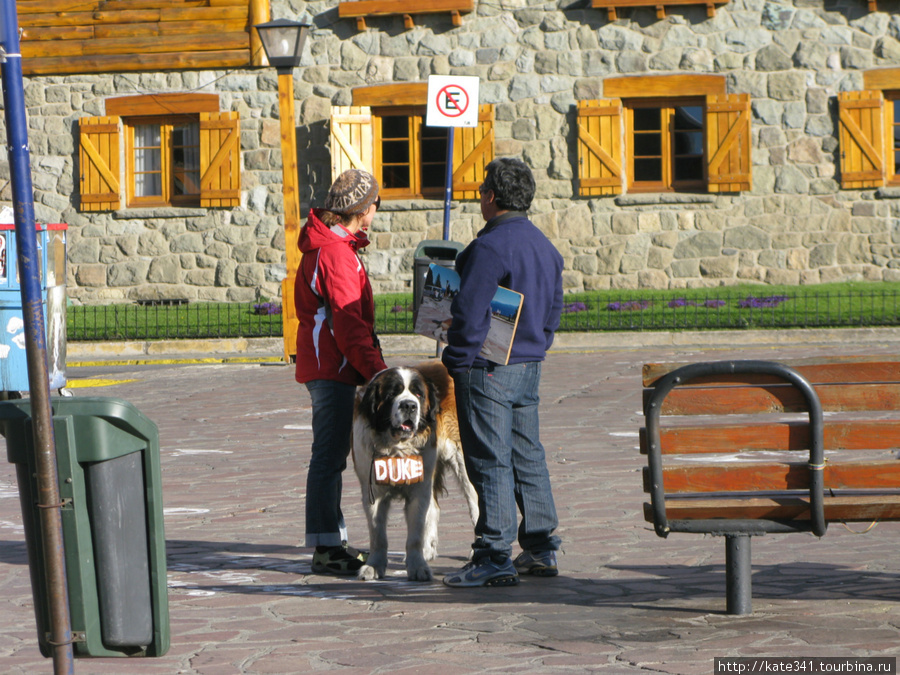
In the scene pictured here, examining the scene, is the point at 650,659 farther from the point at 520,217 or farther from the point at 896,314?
the point at 896,314

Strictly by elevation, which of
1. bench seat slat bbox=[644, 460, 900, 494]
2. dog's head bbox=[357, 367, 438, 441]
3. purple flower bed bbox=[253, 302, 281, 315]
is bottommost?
purple flower bed bbox=[253, 302, 281, 315]

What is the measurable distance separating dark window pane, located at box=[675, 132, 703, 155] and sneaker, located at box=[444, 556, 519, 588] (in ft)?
54.3

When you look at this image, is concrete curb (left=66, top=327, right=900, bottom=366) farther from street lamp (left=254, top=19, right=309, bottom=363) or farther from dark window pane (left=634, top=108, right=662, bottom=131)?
dark window pane (left=634, top=108, right=662, bottom=131)

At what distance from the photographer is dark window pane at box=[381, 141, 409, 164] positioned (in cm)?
2169

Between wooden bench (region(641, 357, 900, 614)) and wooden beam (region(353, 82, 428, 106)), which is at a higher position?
wooden beam (region(353, 82, 428, 106))

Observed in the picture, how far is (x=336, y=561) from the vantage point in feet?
19.5

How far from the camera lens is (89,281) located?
2227cm

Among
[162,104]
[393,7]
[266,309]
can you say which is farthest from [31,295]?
[162,104]

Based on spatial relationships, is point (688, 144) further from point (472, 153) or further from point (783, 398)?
point (783, 398)

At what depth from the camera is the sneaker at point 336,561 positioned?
5.92 meters

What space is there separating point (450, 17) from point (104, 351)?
8.18 metres

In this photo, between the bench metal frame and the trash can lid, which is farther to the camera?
the trash can lid

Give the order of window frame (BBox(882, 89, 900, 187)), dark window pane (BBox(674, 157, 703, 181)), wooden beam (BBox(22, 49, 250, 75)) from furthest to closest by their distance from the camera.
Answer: wooden beam (BBox(22, 49, 250, 75)) < dark window pane (BBox(674, 157, 703, 181)) < window frame (BBox(882, 89, 900, 187))

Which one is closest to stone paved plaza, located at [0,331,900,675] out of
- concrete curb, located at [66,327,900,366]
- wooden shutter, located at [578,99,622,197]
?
concrete curb, located at [66,327,900,366]
